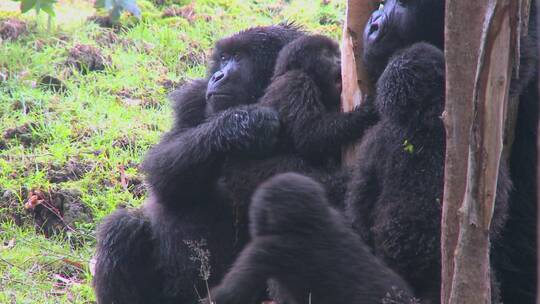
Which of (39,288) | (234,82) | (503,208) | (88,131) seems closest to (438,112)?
(503,208)

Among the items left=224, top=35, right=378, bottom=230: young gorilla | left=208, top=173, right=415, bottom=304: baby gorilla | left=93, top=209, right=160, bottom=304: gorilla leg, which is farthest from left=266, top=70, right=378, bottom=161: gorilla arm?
left=93, top=209, right=160, bottom=304: gorilla leg

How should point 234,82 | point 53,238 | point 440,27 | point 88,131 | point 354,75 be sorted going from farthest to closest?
point 88,131
point 53,238
point 234,82
point 354,75
point 440,27

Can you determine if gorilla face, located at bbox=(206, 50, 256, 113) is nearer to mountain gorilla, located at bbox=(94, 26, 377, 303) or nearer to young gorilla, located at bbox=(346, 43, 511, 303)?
mountain gorilla, located at bbox=(94, 26, 377, 303)

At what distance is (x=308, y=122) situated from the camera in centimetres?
401

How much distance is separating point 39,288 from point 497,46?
350cm

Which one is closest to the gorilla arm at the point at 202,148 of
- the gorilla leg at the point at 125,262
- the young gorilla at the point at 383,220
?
the gorilla leg at the point at 125,262

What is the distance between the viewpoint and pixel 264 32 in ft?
15.9

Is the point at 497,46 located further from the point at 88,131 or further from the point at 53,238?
the point at 88,131

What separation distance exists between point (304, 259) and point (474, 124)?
3.07 ft

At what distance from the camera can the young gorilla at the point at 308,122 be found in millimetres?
3896

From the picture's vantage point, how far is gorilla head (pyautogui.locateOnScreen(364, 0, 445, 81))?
3627 millimetres

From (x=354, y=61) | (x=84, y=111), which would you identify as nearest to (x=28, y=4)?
(x=354, y=61)

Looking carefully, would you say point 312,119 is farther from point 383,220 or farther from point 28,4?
point 28,4

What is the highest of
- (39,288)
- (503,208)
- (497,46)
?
(497,46)
